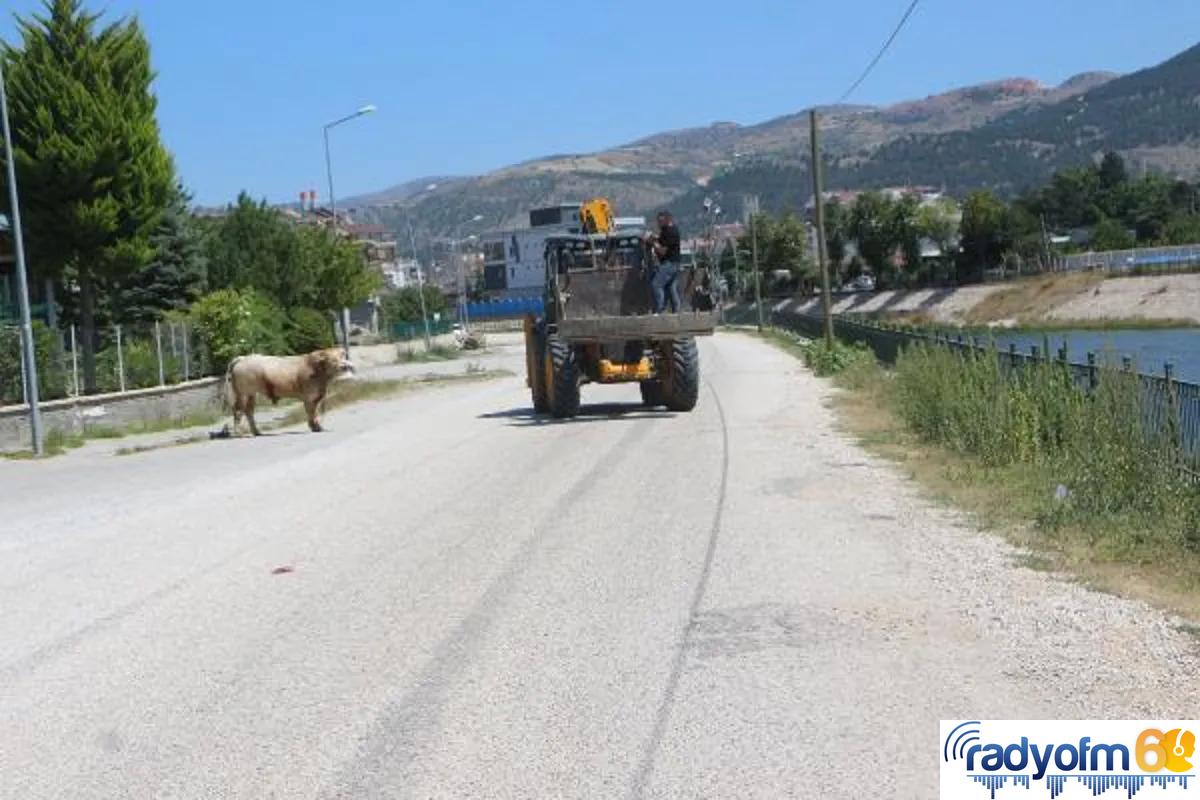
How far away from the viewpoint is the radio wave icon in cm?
579

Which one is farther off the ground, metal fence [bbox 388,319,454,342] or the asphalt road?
metal fence [bbox 388,319,454,342]

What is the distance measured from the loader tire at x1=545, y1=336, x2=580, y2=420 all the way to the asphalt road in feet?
29.6

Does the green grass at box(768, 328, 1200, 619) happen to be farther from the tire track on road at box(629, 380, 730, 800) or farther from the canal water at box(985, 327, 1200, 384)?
the tire track on road at box(629, 380, 730, 800)

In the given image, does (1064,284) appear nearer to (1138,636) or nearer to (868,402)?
(868,402)

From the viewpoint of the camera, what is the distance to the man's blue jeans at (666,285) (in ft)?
83.5

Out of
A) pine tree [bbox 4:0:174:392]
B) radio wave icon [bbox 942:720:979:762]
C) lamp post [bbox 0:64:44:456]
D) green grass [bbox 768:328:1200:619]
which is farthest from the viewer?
pine tree [bbox 4:0:174:392]

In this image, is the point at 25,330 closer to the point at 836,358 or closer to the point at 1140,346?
the point at 836,358

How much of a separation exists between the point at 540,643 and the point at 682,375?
1748 cm

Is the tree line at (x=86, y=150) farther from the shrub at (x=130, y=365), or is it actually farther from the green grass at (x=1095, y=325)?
the green grass at (x=1095, y=325)

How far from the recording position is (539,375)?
27.3 meters

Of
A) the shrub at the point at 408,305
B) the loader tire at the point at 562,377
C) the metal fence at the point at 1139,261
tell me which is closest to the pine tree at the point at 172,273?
the loader tire at the point at 562,377

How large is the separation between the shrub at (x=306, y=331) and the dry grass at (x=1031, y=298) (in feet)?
99.9

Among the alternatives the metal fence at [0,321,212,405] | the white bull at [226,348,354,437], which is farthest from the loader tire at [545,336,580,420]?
the metal fence at [0,321,212,405]

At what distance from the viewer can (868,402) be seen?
2769 centimetres
